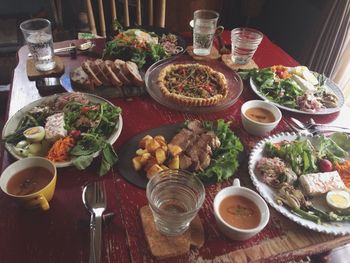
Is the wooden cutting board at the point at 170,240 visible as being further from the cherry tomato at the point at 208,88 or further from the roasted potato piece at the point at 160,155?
the cherry tomato at the point at 208,88

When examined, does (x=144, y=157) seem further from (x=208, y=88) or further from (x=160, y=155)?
(x=208, y=88)

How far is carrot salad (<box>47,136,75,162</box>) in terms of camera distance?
4.00ft

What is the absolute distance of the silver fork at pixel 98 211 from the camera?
0.92 meters

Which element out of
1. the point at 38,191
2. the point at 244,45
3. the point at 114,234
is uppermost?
the point at 244,45

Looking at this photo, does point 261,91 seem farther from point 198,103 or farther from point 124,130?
point 124,130

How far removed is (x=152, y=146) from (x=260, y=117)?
61cm

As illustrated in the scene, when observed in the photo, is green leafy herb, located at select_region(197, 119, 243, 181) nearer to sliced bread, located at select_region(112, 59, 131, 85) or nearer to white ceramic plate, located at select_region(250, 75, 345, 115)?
white ceramic plate, located at select_region(250, 75, 345, 115)

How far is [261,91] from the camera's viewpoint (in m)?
1.78

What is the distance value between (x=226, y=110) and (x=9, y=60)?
A: 296cm

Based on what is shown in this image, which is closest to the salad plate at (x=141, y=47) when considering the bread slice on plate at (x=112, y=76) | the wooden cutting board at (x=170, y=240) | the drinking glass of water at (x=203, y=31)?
the drinking glass of water at (x=203, y=31)

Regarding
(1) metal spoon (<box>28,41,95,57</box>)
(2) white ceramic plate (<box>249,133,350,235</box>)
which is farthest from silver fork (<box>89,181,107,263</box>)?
(1) metal spoon (<box>28,41,95,57</box>)

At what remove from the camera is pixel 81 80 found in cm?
170

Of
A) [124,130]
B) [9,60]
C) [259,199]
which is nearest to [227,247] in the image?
[259,199]

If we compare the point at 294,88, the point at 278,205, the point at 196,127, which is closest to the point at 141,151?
the point at 196,127
